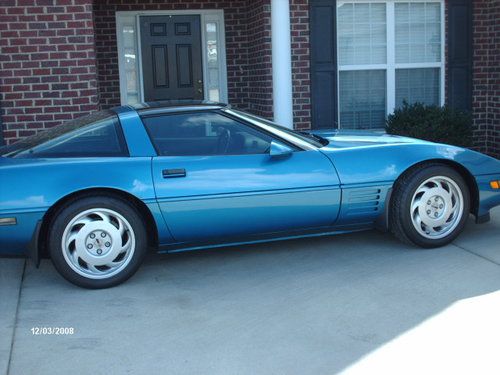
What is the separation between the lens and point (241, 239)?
5.24 m

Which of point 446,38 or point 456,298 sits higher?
point 446,38

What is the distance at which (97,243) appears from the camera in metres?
4.81

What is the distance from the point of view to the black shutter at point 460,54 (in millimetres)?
9406

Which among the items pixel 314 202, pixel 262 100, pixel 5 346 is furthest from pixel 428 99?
pixel 5 346

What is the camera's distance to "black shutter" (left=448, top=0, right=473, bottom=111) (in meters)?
9.41

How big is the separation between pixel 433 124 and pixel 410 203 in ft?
11.5

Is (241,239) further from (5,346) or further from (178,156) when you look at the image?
(5,346)

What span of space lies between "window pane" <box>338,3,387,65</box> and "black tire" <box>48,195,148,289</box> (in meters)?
5.29

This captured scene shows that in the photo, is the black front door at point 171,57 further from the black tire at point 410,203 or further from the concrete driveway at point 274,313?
the black tire at point 410,203

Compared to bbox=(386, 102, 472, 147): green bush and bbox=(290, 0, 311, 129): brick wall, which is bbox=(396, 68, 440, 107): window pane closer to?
bbox=(386, 102, 472, 147): green bush

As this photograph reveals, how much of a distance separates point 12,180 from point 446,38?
6741 millimetres

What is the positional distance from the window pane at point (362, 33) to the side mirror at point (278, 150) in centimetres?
443

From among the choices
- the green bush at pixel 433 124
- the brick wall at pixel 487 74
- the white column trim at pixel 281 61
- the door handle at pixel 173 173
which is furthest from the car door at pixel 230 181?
the brick wall at pixel 487 74
